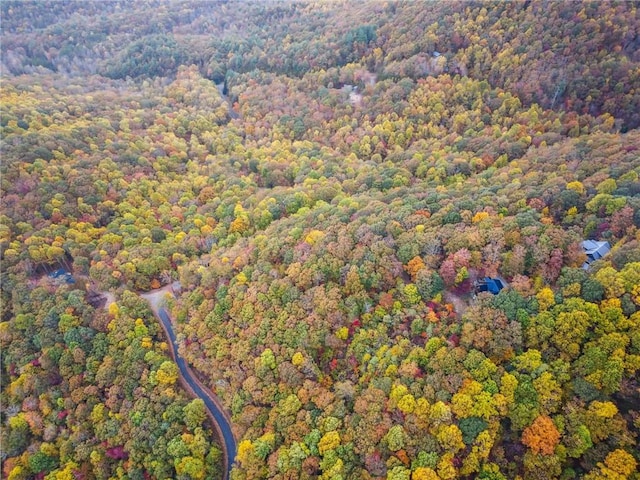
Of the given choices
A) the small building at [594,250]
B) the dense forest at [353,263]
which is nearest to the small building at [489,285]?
the dense forest at [353,263]

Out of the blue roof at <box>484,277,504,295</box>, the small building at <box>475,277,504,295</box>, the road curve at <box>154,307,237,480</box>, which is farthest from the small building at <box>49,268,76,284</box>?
the blue roof at <box>484,277,504,295</box>

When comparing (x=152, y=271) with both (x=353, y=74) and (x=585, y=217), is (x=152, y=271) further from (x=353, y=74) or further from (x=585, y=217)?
(x=353, y=74)

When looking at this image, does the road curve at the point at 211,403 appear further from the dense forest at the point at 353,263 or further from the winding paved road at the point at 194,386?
the dense forest at the point at 353,263

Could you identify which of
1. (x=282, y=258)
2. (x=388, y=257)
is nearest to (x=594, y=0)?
(x=388, y=257)

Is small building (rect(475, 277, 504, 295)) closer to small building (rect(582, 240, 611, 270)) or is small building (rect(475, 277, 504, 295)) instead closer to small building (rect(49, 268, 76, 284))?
small building (rect(582, 240, 611, 270))

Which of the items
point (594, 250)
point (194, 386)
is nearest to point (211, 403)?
point (194, 386)
